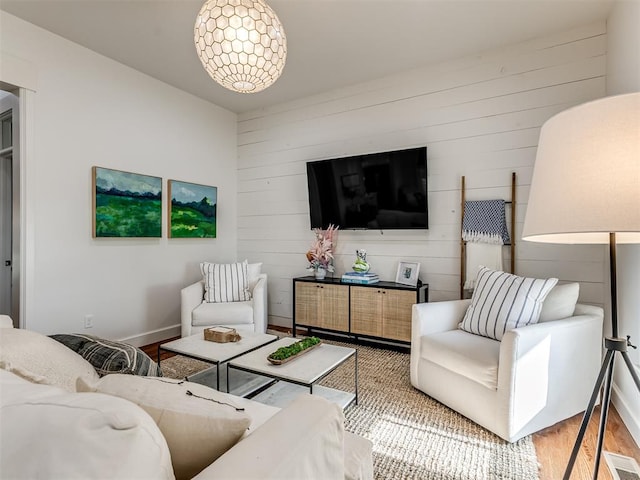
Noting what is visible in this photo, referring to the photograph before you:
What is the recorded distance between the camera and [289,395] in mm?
2256

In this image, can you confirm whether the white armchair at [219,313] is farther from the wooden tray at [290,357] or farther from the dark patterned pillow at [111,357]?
the dark patterned pillow at [111,357]

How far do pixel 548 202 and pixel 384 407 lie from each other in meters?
1.59

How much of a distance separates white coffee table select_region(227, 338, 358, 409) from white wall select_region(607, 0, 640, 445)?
5.18ft

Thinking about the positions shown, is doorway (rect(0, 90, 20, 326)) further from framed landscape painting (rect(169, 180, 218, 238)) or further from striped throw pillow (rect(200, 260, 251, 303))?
striped throw pillow (rect(200, 260, 251, 303))

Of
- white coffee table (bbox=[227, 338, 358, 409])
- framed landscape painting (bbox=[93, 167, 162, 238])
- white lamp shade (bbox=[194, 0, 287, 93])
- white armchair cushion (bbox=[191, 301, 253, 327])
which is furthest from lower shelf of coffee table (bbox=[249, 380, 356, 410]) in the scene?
framed landscape painting (bbox=[93, 167, 162, 238])

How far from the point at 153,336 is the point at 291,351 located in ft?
7.32

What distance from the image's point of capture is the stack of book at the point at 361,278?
11.1 feet

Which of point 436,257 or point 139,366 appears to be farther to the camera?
point 436,257

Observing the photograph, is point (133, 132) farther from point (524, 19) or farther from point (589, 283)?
point (589, 283)

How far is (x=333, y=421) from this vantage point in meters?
0.87

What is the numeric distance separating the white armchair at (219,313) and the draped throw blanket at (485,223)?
2075 mm

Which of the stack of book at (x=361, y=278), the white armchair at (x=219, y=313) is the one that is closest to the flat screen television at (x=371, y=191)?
the stack of book at (x=361, y=278)

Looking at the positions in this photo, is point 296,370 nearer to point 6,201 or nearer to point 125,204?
point 125,204

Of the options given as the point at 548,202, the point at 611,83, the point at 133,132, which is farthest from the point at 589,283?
the point at 133,132
